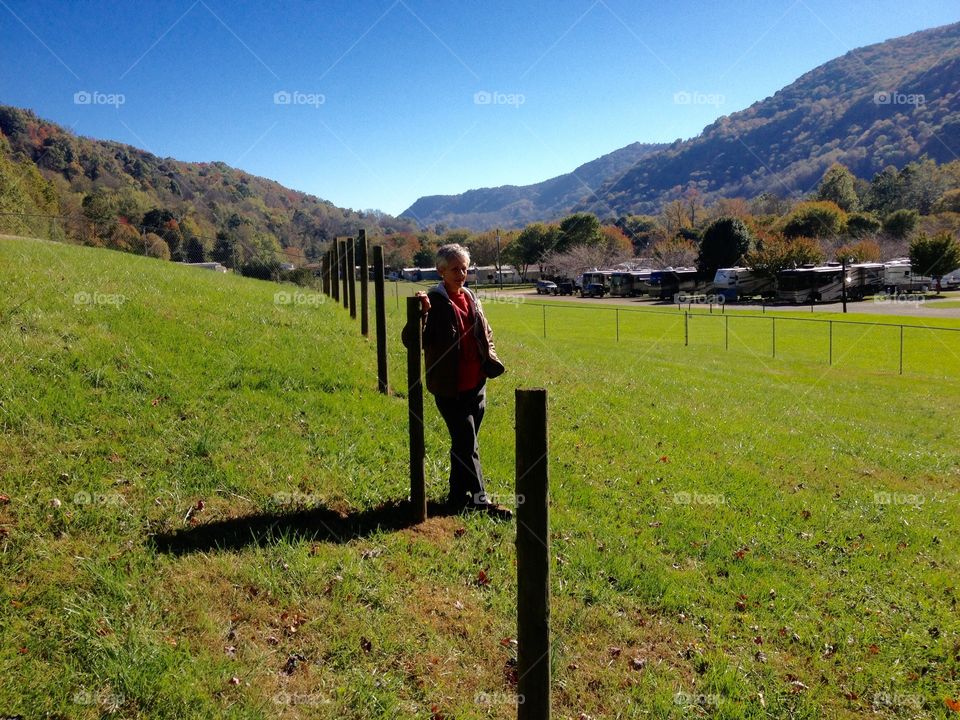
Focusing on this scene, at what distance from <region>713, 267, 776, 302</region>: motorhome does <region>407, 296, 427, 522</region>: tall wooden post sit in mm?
65147

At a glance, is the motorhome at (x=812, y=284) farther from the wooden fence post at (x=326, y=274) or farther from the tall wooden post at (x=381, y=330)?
the tall wooden post at (x=381, y=330)

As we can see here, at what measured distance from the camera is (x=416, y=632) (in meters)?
3.98

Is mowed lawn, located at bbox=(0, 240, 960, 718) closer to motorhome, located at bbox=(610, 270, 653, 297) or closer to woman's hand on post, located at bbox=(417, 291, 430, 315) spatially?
woman's hand on post, located at bbox=(417, 291, 430, 315)

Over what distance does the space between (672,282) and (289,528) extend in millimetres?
67850

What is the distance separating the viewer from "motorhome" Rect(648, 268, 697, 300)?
222ft

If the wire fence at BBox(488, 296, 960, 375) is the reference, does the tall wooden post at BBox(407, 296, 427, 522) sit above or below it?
above

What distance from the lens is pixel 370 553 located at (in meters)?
4.65

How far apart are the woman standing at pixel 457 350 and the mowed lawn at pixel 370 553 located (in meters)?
0.88

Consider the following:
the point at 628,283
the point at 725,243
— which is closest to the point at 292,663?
the point at 628,283


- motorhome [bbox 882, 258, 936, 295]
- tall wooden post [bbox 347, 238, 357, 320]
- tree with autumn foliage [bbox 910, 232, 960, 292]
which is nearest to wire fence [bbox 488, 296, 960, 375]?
tall wooden post [bbox 347, 238, 357, 320]

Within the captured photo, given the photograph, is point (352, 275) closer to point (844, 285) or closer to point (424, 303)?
point (424, 303)

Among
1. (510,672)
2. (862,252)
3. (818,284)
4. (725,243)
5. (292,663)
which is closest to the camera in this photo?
(292,663)

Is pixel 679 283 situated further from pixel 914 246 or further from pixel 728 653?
pixel 728 653

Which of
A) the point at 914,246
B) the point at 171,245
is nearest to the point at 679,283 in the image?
the point at 914,246
